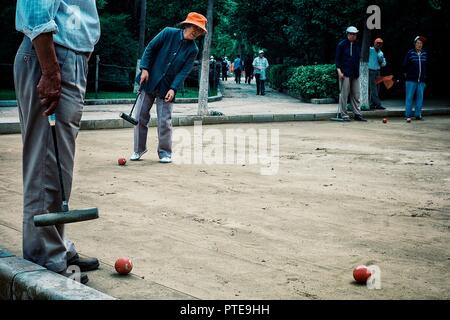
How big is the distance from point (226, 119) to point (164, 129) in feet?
22.2

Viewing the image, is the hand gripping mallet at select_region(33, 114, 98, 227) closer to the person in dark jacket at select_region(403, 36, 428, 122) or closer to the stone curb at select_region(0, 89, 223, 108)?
the person in dark jacket at select_region(403, 36, 428, 122)

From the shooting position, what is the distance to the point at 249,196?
277 inches

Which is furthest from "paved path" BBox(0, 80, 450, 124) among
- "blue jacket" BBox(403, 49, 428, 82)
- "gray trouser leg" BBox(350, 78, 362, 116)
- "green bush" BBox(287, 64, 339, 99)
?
"blue jacket" BBox(403, 49, 428, 82)

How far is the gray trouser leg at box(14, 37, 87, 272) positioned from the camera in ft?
13.2

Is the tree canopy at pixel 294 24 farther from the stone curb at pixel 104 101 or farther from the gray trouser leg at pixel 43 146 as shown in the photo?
the gray trouser leg at pixel 43 146

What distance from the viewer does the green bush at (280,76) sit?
31.0 m

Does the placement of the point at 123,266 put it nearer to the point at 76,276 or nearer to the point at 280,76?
the point at 76,276

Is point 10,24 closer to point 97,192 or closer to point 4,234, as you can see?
point 97,192


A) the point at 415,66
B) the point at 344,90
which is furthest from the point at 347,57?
the point at 415,66

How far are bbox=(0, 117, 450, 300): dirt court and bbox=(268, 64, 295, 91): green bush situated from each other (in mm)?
20727

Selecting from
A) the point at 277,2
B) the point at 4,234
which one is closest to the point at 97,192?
the point at 4,234

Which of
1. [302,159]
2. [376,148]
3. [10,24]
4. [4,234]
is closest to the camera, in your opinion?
[4,234]

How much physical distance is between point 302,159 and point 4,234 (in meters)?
5.41

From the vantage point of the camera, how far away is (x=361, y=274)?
4227mm
